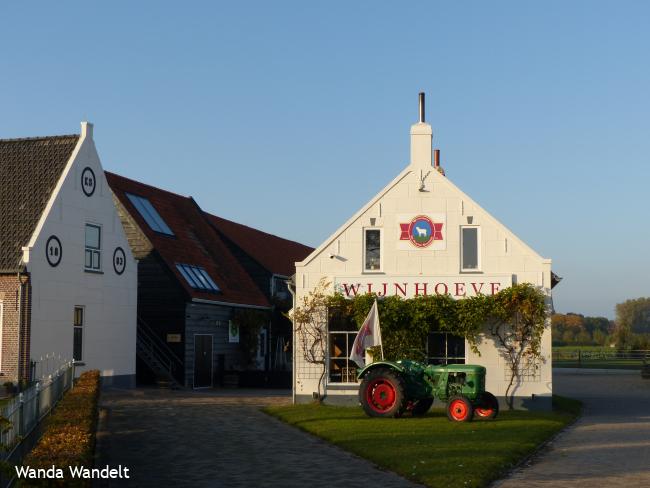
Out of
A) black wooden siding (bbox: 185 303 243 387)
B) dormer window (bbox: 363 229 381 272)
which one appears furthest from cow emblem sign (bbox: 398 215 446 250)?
black wooden siding (bbox: 185 303 243 387)

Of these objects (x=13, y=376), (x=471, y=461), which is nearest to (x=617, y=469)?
(x=471, y=461)

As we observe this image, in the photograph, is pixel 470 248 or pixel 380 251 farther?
pixel 380 251

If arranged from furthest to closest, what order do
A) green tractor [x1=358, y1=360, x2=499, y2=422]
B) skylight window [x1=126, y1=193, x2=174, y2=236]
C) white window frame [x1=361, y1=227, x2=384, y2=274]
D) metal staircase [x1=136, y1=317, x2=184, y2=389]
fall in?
skylight window [x1=126, y1=193, x2=174, y2=236] < metal staircase [x1=136, y1=317, x2=184, y2=389] < white window frame [x1=361, y1=227, x2=384, y2=274] < green tractor [x1=358, y1=360, x2=499, y2=422]

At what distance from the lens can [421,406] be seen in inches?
839

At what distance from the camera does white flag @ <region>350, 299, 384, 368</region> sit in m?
22.8

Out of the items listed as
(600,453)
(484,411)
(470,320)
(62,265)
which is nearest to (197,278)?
(62,265)

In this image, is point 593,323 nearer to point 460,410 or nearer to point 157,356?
point 157,356

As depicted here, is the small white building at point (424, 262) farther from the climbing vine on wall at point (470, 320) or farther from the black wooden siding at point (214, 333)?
the black wooden siding at point (214, 333)

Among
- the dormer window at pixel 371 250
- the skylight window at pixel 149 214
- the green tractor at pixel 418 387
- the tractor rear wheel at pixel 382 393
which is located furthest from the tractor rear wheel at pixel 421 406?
the skylight window at pixel 149 214

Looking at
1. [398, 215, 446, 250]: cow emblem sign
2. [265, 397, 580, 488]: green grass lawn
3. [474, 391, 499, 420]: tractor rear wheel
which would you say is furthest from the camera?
[398, 215, 446, 250]: cow emblem sign

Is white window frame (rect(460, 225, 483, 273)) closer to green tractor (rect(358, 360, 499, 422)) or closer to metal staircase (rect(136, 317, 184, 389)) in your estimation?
green tractor (rect(358, 360, 499, 422))

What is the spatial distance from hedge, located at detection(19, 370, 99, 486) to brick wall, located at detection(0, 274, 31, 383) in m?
9.16

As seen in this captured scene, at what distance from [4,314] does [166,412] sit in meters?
6.60

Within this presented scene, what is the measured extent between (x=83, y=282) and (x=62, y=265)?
4.55 ft
